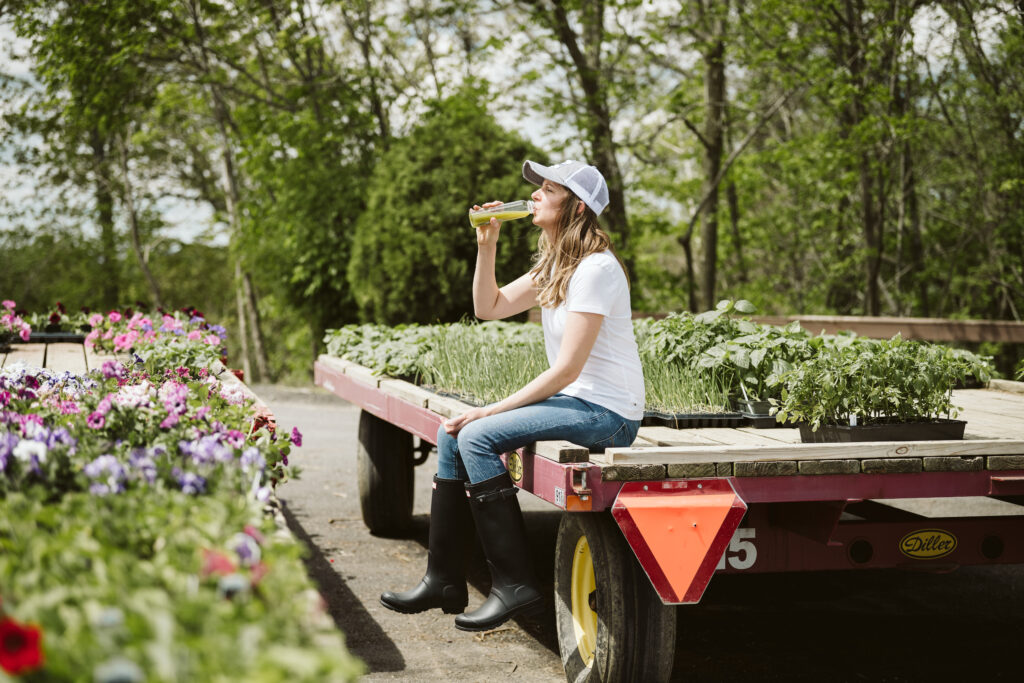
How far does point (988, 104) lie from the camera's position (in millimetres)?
12820

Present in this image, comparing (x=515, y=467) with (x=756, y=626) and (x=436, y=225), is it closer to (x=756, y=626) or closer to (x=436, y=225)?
(x=756, y=626)

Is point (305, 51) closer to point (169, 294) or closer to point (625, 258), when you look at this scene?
point (625, 258)

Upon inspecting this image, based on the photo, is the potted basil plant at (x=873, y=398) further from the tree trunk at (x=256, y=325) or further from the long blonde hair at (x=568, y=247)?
the tree trunk at (x=256, y=325)

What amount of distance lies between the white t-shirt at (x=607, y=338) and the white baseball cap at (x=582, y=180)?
0.73 feet

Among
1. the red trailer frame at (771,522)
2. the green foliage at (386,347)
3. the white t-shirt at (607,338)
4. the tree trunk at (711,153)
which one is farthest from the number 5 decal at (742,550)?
the tree trunk at (711,153)

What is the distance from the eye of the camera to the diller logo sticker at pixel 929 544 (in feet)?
11.3

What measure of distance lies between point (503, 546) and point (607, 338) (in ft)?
2.73

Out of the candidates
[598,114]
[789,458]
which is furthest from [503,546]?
[598,114]

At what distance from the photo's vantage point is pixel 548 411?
11.3 feet

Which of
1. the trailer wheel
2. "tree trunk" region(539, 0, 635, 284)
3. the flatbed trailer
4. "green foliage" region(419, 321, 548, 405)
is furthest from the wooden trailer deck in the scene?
"tree trunk" region(539, 0, 635, 284)

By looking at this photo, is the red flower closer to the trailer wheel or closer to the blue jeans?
the blue jeans

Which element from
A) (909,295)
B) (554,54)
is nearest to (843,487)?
(554,54)

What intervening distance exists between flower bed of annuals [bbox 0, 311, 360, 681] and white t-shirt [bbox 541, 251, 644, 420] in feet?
3.93

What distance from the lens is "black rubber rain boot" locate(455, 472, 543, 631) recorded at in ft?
11.0
